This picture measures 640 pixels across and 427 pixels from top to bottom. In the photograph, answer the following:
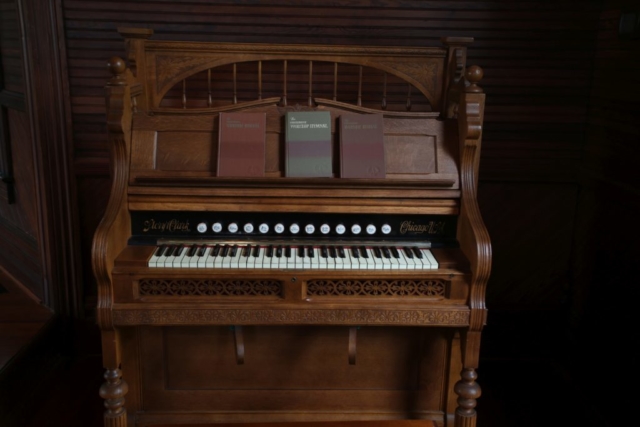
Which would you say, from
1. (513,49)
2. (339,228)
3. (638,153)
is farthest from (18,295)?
(638,153)

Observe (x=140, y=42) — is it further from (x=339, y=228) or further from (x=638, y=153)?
(x=638, y=153)

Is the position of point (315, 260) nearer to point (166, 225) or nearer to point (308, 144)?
point (308, 144)

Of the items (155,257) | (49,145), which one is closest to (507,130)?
(155,257)

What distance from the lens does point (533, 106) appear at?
109 inches

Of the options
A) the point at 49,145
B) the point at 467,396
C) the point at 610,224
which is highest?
the point at 49,145

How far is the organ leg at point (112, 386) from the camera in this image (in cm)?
196

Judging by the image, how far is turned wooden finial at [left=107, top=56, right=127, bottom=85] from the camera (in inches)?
76.9

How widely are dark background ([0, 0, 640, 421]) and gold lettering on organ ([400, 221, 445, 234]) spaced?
0.81 m

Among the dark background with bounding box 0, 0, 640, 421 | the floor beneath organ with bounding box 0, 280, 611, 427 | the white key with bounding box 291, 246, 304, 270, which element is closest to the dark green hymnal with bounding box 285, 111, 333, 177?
the white key with bounding box 291, 246, 304, 270

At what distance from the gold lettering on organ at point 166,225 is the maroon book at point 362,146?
22.9 inches

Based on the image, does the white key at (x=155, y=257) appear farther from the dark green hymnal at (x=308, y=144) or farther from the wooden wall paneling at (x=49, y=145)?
the wooden wall paneling at (x=49, y=145)

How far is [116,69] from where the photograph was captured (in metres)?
1.97

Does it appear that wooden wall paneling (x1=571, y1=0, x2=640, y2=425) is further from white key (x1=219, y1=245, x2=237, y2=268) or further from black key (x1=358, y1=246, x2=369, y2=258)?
white key (x1=219, y1=245, x2=237, y2=268)

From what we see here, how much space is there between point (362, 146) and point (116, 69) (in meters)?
0.86
